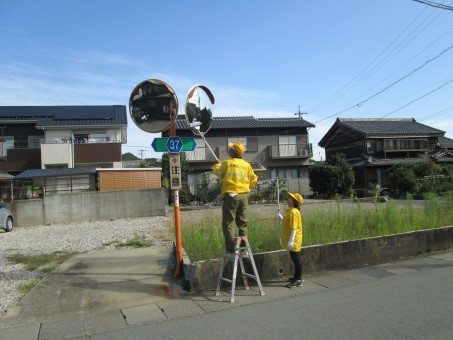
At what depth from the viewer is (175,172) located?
254 inches

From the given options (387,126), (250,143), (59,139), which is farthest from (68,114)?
(387,126)

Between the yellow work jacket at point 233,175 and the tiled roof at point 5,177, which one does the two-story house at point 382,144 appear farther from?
the yellow work jacket at point 233,175

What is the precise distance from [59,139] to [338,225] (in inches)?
905

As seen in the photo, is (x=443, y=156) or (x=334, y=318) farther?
(x=443, y=156)

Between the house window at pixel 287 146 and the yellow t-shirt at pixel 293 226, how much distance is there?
27014mm

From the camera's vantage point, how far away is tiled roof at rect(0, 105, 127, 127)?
2712 centimetres

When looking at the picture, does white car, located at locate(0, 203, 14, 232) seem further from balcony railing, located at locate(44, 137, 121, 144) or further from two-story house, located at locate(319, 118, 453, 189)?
two-story house, located at locate(319, 118, 453, 189)

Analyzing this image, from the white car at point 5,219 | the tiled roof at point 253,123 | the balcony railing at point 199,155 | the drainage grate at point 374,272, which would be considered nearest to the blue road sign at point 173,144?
the drainage grate at point 374,272

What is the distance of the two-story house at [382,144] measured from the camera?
1336 inches

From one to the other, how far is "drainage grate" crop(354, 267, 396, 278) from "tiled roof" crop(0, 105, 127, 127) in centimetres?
2324

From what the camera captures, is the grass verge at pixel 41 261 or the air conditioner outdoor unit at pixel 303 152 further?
the air conditioner outdoor unit at pixel 303 152

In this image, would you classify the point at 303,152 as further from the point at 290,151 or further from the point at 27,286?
the point at 27,286

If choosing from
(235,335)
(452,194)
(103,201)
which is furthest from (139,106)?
(103,201)

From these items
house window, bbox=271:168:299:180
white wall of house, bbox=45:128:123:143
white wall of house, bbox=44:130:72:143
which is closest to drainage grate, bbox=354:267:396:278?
white wall of house, bbox=45:128:123:143
